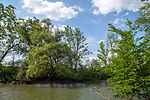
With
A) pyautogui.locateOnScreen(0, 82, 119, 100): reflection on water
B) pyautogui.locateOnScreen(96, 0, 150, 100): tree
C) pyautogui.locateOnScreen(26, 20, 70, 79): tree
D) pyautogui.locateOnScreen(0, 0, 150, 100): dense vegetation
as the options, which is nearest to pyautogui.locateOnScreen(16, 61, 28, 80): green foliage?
pyautogui.locateOnScreen(0, 0, 150, 100): dense vegetation

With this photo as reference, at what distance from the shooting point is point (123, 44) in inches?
194

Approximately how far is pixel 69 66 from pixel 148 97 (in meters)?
19.1

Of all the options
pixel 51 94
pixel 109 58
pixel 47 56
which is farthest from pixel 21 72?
pixel 109 58

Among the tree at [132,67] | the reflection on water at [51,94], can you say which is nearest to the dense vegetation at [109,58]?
the tree at [132,67]

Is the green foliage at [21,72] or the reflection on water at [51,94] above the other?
the green foliage at [21,72]

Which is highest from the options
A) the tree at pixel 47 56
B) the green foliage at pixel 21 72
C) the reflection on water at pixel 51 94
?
the tree at pixel 47 56

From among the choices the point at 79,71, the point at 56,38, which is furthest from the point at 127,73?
the point at 79,71

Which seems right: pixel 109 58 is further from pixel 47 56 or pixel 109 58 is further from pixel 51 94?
pixel 47 56

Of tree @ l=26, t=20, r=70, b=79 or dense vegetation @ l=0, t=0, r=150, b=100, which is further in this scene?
tree @ l=26, t=20, r=70, b=79

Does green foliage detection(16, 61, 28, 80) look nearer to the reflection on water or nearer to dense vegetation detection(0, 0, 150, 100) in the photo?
dense vegetation detection(0, 0, 150, 100)

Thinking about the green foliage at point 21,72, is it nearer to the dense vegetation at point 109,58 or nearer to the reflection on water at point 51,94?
the dense vegetation at point 109,58

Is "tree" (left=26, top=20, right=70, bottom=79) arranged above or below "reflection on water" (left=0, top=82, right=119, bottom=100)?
above

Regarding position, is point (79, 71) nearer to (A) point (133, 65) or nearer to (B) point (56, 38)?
(B) point (56, 38)

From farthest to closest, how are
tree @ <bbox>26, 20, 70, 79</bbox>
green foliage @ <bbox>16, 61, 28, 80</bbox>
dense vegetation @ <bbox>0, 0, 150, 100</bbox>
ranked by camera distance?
green foliage @ <bbox>16, 61, 28, 80</bbox>, tree @ <bbox>26, 20, 70, 79</bbox>, dense vegetation @ <bbox>0, 0, 150, 100</bbox>
